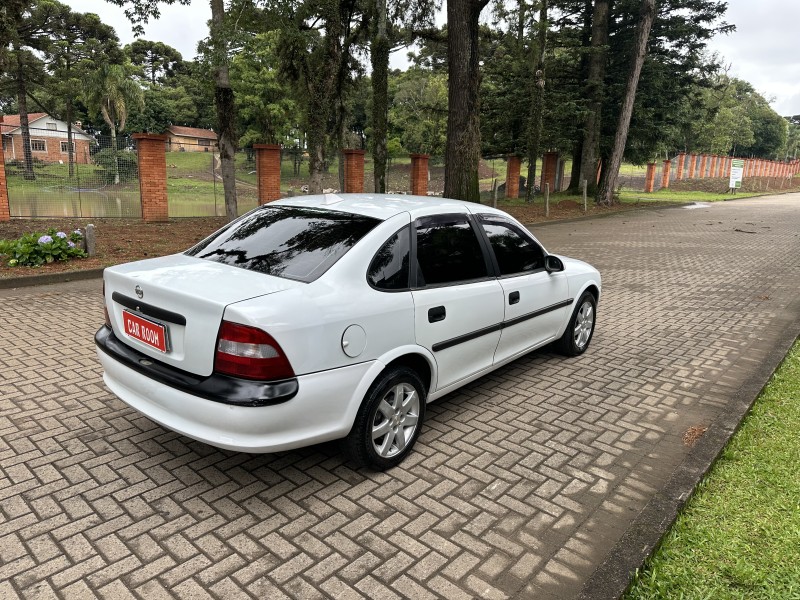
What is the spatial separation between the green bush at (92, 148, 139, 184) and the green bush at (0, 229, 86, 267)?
6986mm

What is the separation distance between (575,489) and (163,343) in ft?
8.20

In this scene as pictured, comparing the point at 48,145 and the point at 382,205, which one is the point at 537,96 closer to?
the point at 48,145

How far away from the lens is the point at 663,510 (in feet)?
10.1

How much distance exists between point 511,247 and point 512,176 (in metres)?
26.2

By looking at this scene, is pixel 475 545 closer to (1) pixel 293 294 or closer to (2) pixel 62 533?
(1) pixel 293 294

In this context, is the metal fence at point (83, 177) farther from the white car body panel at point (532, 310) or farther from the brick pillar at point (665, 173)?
the brick pillar at point (665, 173)

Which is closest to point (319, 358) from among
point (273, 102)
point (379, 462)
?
point (379, 462)

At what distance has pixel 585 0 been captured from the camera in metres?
25.5

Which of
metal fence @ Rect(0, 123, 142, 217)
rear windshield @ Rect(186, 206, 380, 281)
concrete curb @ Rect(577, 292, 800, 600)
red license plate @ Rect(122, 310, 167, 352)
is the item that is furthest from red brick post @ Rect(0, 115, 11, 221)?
concrete curb @ Rect(577, 292, 800, 600)

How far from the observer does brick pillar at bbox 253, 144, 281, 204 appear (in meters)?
17.0

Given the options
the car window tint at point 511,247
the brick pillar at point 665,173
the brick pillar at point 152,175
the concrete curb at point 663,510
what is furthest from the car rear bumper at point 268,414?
the brick pillar at point 665,173

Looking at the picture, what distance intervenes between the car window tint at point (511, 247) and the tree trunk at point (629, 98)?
2173cm

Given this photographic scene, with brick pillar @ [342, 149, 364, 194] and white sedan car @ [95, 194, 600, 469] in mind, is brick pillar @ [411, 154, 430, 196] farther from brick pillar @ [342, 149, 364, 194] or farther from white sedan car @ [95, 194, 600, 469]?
white sedan car @ [95, 194, 600, 469]

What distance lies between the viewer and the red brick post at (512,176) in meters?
29.4
